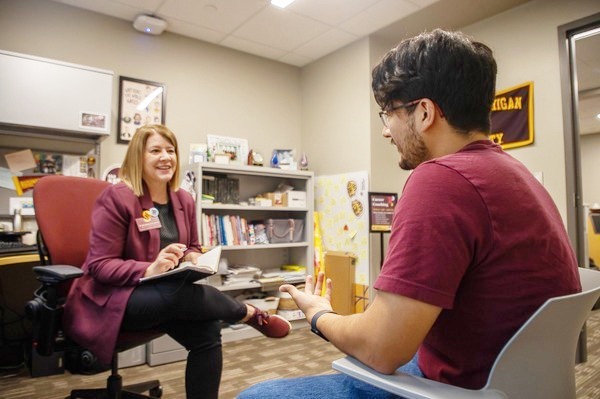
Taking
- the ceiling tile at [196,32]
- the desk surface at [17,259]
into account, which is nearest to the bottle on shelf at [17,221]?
the desk surface at [17,259]

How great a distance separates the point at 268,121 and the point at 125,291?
2799 millimetres

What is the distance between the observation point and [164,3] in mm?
2861

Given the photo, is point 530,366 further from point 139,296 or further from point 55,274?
point 55,274

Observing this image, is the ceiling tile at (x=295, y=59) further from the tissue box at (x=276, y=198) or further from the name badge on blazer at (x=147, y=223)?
the name badge on blazer at (x=147, y=223)

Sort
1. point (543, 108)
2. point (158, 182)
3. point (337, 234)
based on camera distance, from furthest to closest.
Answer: point (337, 234)
point (543, 108)
point (158, 182)

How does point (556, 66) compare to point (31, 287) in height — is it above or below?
above

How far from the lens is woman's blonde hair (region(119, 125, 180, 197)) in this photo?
1702mm

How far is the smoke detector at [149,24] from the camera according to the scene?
3.01 metres

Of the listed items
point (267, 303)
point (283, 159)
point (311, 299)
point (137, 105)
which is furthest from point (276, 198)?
point (311, 299)

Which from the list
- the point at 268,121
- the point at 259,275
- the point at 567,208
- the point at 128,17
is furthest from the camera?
the point at 268,121

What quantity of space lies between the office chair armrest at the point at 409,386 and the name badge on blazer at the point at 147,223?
1194 mm

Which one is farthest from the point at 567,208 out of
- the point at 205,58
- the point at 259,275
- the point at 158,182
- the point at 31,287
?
the point at 31,287

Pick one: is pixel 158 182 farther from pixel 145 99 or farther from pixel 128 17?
pixel 128 17

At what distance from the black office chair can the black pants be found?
118 millimetres
